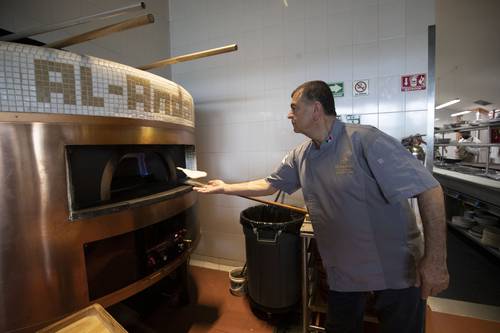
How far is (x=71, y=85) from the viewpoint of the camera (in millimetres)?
829

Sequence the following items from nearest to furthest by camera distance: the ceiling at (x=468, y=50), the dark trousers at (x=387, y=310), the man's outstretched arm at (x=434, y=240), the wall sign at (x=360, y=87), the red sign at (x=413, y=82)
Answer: the man's outstretched arm at (x=434, y=240) < the dark trousers at (x=387, y=310) < the red sign at (x=413, y=82) < the wall sign at (x=360, y=87) < the ceiling at (x=468, y=50)

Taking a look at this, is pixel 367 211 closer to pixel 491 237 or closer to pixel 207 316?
pixel 207 316

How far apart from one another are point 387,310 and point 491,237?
230cm

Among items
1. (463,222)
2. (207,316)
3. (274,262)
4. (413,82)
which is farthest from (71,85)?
(463,222)

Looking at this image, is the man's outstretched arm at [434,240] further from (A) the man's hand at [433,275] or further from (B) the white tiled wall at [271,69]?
(B) the white tiled wall at [271,69]

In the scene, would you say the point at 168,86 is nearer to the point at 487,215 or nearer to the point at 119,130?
the point at 119,130

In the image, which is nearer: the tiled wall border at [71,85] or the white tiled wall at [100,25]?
the tiled wall border at [71,85]

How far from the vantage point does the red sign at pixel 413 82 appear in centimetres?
173

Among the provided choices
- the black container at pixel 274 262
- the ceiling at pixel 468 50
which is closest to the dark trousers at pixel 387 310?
the black container at pixel 274 262

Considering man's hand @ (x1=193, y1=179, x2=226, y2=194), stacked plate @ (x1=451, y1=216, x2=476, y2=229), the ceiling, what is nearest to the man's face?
man's hand @ (x1=193, y1=179, x2=226, y2=194)

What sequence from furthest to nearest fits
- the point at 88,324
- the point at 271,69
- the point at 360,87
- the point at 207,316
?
the point at 271,69 < the point at 360,87 < the point at 207,316 < the point at 88,324

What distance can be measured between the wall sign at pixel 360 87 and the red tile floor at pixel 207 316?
5.94 ft

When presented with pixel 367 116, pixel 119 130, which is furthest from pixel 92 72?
pixel 367 116

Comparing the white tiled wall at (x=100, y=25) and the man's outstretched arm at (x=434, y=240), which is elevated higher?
the white tiled wall at (x=100, y=25)
